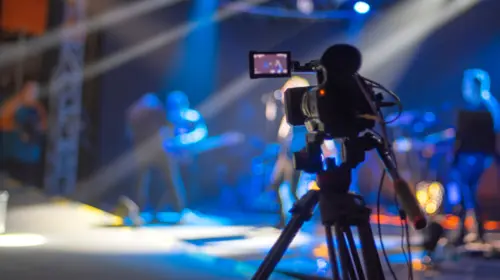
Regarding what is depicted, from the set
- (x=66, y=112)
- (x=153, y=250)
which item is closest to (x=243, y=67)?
(x=66, y=112)

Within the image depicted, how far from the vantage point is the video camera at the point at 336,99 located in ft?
4.73

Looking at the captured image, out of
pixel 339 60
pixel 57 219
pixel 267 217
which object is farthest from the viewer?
pixel 267 217

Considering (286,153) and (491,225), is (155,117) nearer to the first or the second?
(286,153)

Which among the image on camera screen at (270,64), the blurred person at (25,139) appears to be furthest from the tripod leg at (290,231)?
→ the blurred person at (25,139)

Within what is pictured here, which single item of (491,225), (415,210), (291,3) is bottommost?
(491,225)

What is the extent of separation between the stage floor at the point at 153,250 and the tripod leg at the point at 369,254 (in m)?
1.03

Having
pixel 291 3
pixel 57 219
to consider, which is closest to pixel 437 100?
pixel 291 3

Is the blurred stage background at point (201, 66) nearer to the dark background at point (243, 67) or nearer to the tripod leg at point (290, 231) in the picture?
the dark background at point (243, 67)

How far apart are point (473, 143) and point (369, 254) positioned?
105 inches

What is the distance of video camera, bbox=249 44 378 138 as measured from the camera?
1.44 meters

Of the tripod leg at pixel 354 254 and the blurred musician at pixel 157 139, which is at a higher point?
the blurred musician at pixel 157 139

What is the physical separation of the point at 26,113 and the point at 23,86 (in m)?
0.78

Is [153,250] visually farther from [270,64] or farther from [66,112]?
[66,112]

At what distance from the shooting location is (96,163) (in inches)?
330
